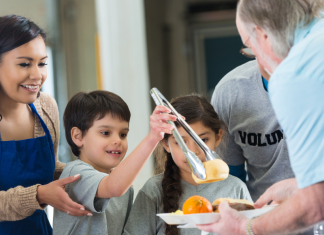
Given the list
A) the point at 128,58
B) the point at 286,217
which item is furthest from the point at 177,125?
the point at 128,58

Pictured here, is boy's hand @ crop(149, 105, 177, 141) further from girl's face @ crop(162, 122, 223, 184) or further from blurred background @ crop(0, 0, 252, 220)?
blurred background @ crop(0, 0, 252, 220)

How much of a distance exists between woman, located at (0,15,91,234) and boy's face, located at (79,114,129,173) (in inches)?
6.1

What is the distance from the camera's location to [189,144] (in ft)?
3.87

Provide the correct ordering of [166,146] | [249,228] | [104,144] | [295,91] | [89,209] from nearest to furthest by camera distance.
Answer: [295,91]
[249,228]
[89,209]
[104,144]
[166,146]

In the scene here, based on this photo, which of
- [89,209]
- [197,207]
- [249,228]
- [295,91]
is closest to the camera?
[295,91]

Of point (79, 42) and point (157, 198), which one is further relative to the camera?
point (79, 42)

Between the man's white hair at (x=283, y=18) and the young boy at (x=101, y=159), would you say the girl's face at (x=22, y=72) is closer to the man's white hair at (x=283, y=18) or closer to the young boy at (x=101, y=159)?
the young boy at (x=101, y=159)

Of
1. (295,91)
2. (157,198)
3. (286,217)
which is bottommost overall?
(157,198)

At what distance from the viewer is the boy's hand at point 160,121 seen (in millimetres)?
976

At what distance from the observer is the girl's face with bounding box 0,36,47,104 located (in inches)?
42.7

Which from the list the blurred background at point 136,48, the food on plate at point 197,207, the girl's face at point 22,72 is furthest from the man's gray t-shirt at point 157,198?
the blurred background at point 136,48

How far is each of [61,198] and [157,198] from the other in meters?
0.34

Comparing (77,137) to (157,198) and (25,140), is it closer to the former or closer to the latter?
(25,140)

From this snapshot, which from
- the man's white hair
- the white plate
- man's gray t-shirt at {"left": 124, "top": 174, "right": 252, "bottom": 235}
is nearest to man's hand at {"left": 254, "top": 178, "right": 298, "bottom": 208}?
the white plate
